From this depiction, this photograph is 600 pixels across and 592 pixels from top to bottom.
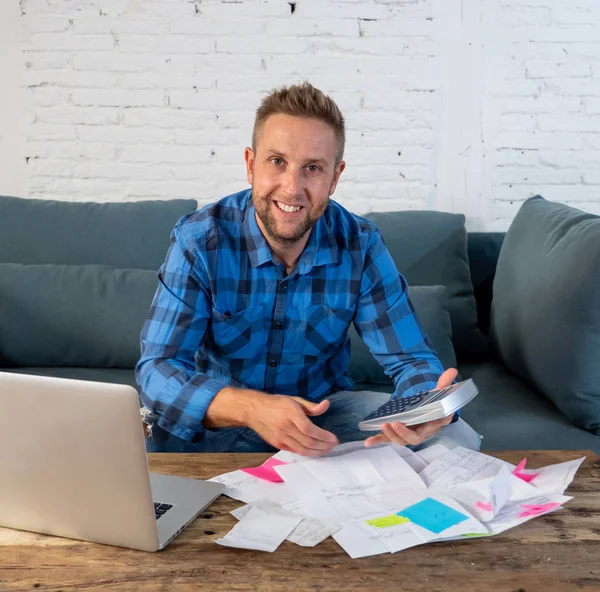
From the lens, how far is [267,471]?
1268mm

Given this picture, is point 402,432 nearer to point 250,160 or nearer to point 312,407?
point 312,407

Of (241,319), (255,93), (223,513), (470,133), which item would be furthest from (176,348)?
(470,133)

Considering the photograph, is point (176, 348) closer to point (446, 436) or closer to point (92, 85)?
point (446, 436)

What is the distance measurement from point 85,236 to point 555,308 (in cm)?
145

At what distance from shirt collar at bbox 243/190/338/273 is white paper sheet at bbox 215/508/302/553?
72 cm

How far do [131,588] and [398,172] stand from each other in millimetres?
2128

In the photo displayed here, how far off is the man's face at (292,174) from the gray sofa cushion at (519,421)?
0.72 m

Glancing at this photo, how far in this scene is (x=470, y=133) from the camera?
9.20 ft

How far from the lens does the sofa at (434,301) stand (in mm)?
1996

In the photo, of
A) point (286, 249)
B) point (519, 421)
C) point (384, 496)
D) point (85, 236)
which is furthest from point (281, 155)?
point (85, 236)

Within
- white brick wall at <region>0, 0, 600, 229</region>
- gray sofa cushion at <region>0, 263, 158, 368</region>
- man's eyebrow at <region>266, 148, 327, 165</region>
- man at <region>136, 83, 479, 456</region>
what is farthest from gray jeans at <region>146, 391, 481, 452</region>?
white brick wall at <region>0, 0, 600, 229</region>

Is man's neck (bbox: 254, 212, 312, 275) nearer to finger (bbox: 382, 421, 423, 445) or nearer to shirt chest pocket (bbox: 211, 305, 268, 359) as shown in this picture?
shirt chest pocket (bbox: 211, 305, 268, 359)

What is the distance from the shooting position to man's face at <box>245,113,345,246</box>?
1.68 metres

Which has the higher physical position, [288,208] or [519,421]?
[288,208]
